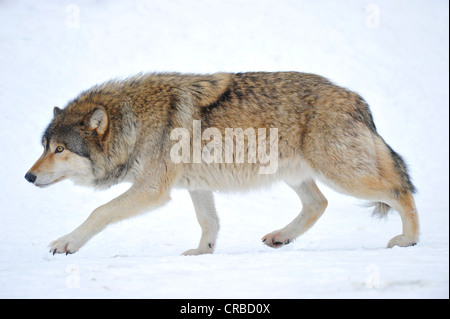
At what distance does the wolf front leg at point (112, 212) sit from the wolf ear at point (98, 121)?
0.67 m

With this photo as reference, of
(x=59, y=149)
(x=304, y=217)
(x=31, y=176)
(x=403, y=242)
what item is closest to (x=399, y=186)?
(x=403, y=242)

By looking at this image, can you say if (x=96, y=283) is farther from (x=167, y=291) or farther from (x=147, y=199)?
(x=147, y=199)

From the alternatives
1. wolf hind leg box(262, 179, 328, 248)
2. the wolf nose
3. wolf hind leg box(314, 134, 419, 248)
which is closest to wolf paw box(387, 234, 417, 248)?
wolf hind leg box(314, 134, 419, 248)

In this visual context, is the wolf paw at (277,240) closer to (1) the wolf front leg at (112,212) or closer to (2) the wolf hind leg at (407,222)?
(2) the wolf hind leg at (407,222)

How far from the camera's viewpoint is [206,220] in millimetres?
5414

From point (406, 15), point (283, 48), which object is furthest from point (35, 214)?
point (406, 15)

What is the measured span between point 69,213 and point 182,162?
122 inches

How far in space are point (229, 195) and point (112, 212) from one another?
1316 millimetres

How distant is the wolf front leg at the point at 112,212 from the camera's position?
4.40 m

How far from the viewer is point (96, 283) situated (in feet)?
10.8

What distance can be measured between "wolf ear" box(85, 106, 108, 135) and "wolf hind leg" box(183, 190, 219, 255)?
48.3 inches

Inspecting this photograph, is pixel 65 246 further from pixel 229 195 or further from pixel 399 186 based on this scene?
pixel 399 186

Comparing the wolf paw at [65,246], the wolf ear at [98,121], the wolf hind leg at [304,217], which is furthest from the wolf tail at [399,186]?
the wolf paw at [65,246]

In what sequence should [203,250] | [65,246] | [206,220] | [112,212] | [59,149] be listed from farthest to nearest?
[206,220]
[203,250]
[59,149]
[112,212]
[65,246]
